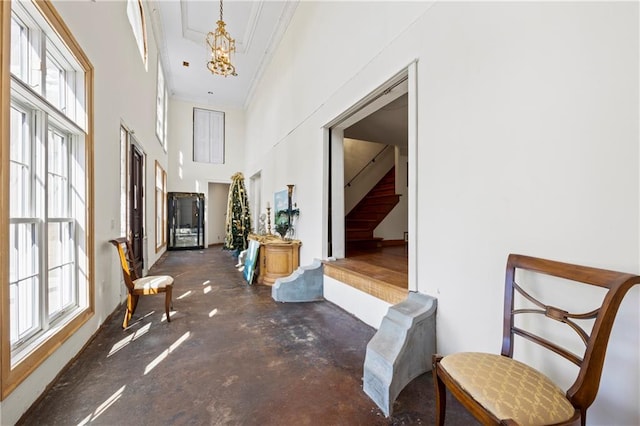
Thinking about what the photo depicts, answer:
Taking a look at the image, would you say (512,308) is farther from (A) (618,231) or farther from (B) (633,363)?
(A) (618,231)

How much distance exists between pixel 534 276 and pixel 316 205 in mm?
3131

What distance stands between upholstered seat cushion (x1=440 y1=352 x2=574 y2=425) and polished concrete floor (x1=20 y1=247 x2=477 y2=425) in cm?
59

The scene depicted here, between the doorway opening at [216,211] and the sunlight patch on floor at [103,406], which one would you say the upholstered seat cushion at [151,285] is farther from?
the doorway opening at [216,211]

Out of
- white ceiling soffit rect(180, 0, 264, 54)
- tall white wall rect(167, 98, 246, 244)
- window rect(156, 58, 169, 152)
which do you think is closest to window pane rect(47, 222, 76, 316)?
white ceiling soffit rect(180, 0, 264, 54)

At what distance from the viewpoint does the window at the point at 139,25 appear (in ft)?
14.5

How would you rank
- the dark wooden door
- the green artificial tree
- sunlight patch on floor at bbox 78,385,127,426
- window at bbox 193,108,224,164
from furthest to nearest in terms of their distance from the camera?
window at bbox 193,108,224,164 < the green artificial tree < the dark wooden door < sunlight patch on floor at bbox 78,385,127,426

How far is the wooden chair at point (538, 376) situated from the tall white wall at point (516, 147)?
226 millimetres

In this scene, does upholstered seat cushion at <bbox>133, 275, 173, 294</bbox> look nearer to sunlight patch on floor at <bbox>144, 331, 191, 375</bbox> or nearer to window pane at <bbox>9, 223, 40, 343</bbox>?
sunlight patch on floor at <bbox>144, 331, 191, 375</bbox>

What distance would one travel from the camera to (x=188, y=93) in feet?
32.1

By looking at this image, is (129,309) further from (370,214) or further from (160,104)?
(160,104)

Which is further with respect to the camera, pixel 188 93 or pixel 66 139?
pixel 188 93

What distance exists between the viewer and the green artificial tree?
826cm

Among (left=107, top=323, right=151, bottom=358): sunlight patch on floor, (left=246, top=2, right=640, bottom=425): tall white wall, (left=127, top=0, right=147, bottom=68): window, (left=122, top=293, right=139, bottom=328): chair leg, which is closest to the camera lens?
(left=246, top=2, right=640, bottom=425): tall white wall

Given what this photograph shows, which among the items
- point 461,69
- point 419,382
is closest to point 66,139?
point 461,69
